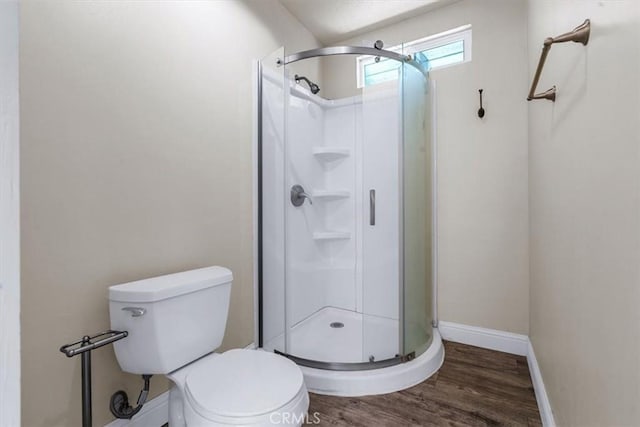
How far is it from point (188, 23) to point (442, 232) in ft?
6.94

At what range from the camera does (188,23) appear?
A: 5.48 feet

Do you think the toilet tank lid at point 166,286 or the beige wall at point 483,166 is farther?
the beige wall at point 483,166

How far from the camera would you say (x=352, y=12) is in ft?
8.00

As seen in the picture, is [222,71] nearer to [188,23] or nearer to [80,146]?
[188,23]

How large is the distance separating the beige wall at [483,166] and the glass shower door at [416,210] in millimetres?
176

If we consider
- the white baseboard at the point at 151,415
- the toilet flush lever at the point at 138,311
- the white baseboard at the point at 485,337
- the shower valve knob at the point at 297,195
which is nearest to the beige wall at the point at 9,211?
the toilet flush lever at the point at 138,311

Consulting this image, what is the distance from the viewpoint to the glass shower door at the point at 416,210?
79.0 inches

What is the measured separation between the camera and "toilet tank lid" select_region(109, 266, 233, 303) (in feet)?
4.06

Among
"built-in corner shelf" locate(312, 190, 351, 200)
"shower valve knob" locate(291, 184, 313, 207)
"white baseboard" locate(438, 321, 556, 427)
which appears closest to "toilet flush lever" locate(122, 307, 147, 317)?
"shower valve knob" locate(291, 184, 313, 207)

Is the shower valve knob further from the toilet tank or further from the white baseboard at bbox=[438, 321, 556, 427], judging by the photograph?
the white baseboard at bbox=[438, 321, 556, 427]

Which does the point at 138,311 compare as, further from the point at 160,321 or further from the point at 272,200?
the point at 272,200

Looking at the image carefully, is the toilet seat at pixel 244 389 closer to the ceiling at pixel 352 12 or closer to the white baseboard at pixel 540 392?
the white baseboard at pixel 540 392

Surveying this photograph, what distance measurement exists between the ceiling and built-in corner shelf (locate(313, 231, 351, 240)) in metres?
1.69

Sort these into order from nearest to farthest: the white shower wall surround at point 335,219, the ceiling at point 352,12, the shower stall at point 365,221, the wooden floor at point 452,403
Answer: the wooden floor at point 452,403
the shower stall at point 365,221
the white shower wall surround at point 335,219
the ceiling at point 352,12
